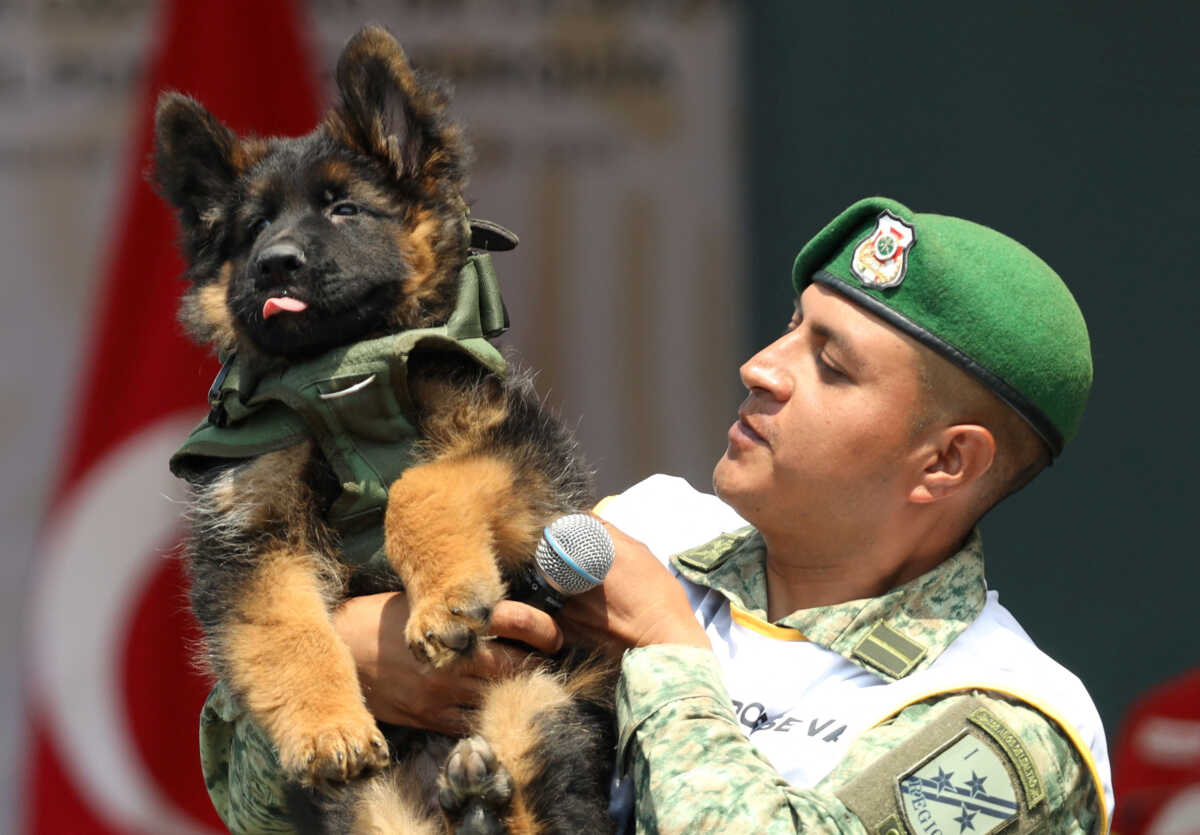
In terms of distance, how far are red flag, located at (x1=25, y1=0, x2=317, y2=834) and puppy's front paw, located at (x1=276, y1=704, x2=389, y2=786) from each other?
2974mm

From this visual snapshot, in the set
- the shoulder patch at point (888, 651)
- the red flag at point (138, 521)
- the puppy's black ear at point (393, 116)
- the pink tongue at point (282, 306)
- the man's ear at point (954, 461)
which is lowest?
the red flag at point (138, 521)

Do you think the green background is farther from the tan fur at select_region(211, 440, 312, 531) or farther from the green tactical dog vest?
the tan fur at select_region(211, 440, 312, 531)

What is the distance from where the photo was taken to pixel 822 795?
2.08 metres

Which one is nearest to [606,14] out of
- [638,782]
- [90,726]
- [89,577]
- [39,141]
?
[39,141]

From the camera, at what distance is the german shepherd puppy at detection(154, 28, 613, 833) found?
7.68ft

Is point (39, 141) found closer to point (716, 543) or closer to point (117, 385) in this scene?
point (117, 385)

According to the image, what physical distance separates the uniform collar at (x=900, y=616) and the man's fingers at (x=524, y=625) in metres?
0.32

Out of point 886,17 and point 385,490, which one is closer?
point 385,490

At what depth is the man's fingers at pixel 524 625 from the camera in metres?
2.42

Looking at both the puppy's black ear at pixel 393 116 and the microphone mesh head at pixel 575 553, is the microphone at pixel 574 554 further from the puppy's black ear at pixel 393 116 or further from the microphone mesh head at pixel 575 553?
the puppy's black ear at pixel 393 116

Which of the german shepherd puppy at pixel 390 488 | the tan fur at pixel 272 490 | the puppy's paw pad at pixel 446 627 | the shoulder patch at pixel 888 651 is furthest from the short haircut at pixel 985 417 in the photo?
the tan fur at pixel 272 490

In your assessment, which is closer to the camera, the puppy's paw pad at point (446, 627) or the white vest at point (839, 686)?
the white vest at point (839, 686)

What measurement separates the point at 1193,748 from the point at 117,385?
389 cm

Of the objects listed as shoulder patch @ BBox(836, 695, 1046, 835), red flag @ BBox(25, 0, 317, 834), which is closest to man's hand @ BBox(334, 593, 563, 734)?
shoulder patch @ BBox(836, 695, 1046, 835)
